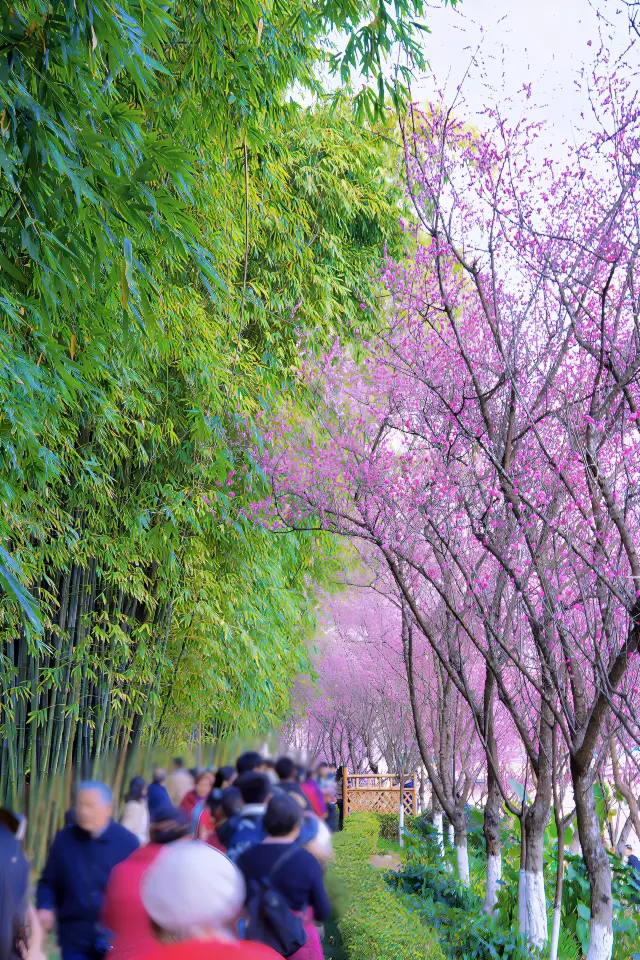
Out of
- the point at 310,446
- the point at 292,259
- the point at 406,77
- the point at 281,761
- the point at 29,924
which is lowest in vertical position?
the point at 29,924

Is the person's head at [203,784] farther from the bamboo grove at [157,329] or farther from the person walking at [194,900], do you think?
the person walking at [194,900]

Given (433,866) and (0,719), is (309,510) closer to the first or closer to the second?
(0,719)

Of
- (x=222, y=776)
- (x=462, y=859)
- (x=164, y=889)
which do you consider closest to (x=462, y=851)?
(x=462, y=859)

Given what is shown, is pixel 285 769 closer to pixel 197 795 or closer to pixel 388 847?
pixel 197 795

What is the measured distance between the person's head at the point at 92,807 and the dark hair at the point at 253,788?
129 cm

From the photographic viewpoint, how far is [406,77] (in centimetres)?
382

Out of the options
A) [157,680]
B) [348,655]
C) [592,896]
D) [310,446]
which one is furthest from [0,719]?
[348,655]

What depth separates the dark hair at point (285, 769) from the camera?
4.74m

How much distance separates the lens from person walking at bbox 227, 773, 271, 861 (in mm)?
3559

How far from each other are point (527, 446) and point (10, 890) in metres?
3.79

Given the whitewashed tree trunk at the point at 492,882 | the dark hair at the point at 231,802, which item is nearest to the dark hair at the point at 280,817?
the dark hair at the point at 231,802

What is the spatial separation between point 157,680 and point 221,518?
1.31m

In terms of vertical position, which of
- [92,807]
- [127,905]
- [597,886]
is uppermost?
[92,807]

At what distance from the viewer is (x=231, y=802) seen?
4.12 meters
